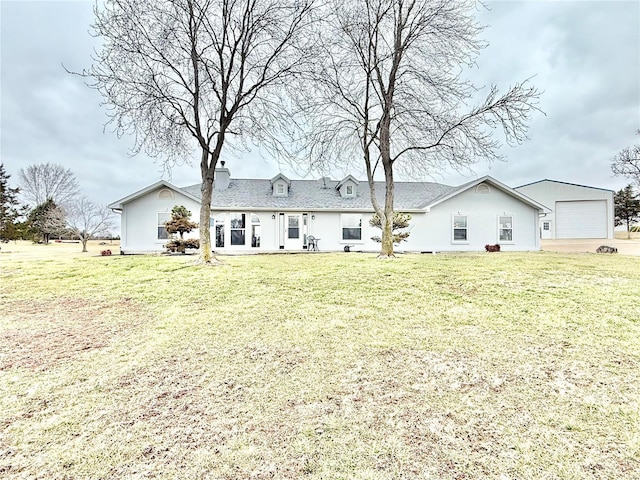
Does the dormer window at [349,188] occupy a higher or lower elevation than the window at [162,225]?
higher

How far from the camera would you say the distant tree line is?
25234 millimetres

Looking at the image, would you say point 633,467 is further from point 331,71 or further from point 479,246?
point 479,246

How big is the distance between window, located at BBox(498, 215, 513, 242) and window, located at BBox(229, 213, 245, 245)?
586 inches

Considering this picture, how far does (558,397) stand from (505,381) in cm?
46

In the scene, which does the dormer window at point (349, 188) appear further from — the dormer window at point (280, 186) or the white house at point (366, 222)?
the dormer window at point (280, 186)

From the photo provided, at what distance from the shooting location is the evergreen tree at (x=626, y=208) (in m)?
31.9

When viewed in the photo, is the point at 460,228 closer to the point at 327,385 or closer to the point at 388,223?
the point at 388,223

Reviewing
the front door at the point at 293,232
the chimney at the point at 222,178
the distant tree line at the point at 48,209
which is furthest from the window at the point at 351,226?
the distant tree line at the point at 48,209

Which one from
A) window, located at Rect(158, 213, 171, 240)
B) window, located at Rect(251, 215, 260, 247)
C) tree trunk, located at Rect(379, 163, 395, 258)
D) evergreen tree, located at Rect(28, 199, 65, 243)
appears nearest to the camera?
tree trunk, located at Rect(379, 163, 395, 258)

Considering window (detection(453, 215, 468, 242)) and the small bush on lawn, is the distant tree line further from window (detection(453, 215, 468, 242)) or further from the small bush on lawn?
window (detection(453, 215, 468, 242))

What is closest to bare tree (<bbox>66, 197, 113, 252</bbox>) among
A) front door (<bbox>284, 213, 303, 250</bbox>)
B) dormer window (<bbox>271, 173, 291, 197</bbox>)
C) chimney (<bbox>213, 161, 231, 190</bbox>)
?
chimney (<bbox>213, 161, 231, 190</bbox>)

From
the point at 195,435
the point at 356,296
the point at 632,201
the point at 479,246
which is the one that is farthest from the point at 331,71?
the point at 632,201

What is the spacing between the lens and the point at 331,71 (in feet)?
45.9

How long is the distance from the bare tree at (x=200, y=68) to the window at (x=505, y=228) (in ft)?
46.9
